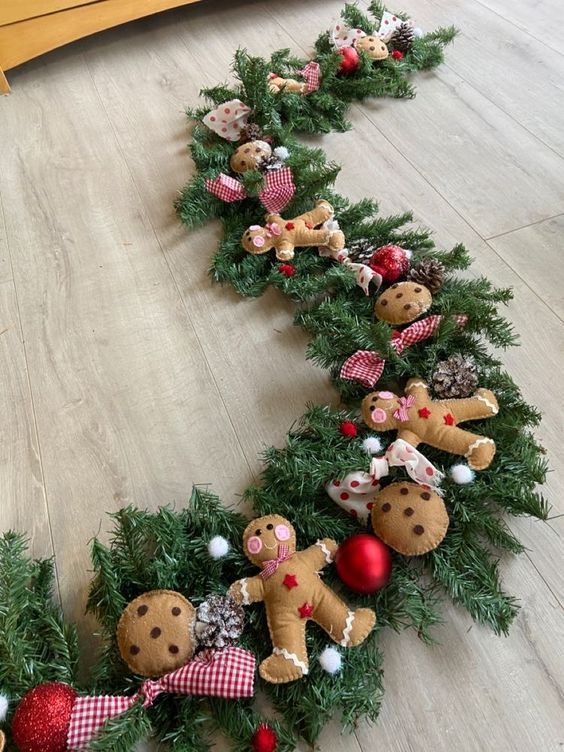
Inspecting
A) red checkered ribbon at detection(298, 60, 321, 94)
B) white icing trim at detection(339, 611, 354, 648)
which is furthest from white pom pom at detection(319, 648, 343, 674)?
red checkered ribbon at detection(298, 60, 321, 94)

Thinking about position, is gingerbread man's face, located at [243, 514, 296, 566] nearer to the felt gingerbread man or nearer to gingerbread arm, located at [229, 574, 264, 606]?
gingerbread arm, located at [229, 574, 264, 606]

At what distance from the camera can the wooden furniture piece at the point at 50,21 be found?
5.12ft

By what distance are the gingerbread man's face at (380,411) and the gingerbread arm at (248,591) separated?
272 millimetres

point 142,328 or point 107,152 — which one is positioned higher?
point 107,152

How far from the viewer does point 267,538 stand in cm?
80

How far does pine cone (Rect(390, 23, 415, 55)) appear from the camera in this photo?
154 cm

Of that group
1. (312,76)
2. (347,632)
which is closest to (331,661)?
A: (347,632)

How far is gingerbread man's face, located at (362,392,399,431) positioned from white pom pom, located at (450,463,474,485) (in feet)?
0.34

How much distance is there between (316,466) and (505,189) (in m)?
0.80

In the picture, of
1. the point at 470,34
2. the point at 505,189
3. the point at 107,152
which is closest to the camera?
the point at 505,189

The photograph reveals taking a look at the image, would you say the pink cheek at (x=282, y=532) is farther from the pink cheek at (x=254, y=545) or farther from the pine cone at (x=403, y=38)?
the pine cone at (x=403, y=38)

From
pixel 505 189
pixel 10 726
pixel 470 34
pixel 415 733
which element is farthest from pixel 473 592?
pixel 470 34

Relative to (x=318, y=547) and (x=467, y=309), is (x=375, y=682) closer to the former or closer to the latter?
(x=318, y=547)

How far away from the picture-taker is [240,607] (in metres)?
0.77
